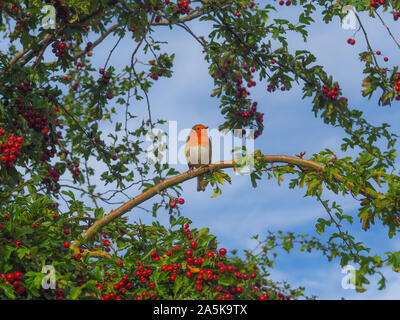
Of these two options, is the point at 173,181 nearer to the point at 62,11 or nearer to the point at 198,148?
the point at 198,148

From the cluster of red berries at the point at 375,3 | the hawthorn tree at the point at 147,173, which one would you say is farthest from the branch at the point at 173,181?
the cluster of red berries at the point at 375,3

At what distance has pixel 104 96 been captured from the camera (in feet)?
21.6

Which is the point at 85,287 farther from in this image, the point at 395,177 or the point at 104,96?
the point at 104,96

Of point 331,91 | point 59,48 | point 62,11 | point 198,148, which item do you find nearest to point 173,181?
point 198,148

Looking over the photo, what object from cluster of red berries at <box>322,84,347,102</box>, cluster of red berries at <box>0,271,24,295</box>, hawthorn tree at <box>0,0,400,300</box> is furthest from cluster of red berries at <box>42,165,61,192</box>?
cluster of red berries at <box>322,84,347,102</box>

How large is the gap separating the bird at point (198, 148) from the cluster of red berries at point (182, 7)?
5.61ft

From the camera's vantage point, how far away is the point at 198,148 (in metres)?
6.33

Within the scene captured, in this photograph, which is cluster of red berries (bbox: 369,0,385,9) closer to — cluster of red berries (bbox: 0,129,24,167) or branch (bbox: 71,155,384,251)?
branch (bbox: 71,155,384,251)

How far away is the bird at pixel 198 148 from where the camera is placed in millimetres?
6211

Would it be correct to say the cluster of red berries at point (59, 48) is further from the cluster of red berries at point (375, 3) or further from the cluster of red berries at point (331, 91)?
the cluster of red berries at point (375, 3)

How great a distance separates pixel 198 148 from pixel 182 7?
6.54 ft

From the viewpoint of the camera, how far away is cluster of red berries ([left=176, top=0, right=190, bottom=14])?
6.10m
